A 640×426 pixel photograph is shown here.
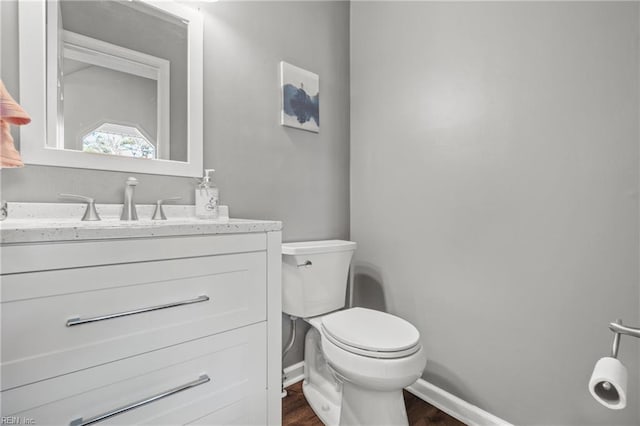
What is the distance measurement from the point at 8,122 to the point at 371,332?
1381mm

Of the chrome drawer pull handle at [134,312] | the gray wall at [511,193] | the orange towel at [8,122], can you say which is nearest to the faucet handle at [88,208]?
the orange towel at [8,122]

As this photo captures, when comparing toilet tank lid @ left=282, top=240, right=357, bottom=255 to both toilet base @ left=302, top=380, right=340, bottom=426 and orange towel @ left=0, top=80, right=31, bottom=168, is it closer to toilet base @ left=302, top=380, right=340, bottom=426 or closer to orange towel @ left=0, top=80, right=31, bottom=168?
toilet base @ left=302, top=380, right=340, bottom=426

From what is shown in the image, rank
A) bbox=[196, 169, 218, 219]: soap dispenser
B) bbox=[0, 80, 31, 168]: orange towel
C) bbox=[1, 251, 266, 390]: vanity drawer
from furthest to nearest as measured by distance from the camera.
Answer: bbox=[196, 169, 218, 219]: soap dispenser < bbox=[0, 80, 31, 168]: orange towel < bbox=[1, 251, 266, 390]: vanity drawer

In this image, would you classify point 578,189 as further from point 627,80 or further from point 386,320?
point 386,320

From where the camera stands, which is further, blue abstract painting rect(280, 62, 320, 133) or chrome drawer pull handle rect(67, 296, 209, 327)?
blue abstract painting rect(280, 62, 320, 133)

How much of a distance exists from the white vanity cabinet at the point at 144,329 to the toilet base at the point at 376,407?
1.12 ft

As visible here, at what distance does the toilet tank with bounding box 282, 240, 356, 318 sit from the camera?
1.36m

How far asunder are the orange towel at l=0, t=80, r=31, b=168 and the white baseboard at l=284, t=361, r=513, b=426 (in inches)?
57.3

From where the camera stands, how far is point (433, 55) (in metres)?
1.46

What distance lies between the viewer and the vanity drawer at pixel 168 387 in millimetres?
623

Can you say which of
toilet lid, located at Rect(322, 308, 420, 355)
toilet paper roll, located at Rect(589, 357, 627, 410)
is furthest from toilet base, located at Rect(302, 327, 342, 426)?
toilet paper roll, located at Rect(589, 357, 627, 410)

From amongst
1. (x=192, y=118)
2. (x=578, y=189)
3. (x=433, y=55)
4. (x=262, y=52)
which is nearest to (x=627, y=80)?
(x=578, y=189)

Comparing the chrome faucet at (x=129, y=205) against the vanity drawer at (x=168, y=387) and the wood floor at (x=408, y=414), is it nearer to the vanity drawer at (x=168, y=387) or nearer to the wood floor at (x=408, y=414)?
the vanity drawer at (x=168, y=387)

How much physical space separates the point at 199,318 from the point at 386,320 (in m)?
→ 0.80
